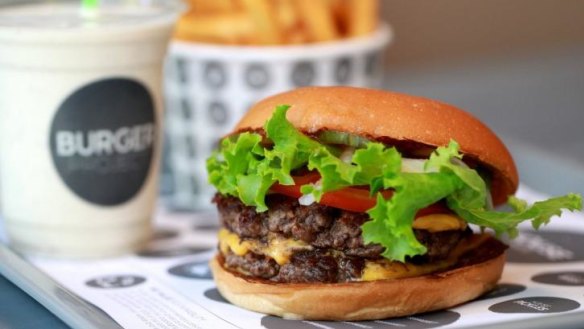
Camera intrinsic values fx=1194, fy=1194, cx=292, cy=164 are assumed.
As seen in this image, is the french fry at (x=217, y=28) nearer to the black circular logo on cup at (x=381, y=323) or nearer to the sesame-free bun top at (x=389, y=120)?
the sesame-free bun top at (x=389, y=120)

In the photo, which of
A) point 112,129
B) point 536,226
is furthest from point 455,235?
point 112,129

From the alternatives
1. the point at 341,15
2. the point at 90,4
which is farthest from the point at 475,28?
the point at 90,4

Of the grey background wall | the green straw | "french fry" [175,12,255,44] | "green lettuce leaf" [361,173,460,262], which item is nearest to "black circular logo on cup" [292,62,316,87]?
"french fry" [175,12,255,44]

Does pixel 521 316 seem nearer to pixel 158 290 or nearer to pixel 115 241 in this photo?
pixel 158 290

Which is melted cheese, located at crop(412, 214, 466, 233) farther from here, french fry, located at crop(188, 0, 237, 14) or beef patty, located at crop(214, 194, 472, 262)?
french fry, located at crop(188, 0, 237, 14)

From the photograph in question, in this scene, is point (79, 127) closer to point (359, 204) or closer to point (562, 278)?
point (359, 204)

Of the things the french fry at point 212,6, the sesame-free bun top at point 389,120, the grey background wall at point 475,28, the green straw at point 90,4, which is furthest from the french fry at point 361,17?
the grey background wall at point 475,28
